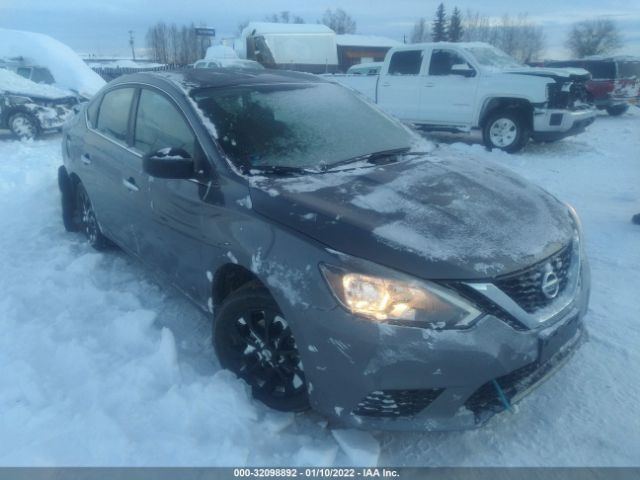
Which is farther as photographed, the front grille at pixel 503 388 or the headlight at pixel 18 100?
the headlight at pixel 18 100

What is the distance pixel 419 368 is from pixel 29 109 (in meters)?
11.2

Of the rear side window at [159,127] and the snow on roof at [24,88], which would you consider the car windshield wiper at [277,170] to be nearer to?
the rear side window at [159,127]

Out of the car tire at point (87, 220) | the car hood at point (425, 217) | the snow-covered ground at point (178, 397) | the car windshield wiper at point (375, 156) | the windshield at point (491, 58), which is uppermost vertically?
the windshield at point (491, 58)

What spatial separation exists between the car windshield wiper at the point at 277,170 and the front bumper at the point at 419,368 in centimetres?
90

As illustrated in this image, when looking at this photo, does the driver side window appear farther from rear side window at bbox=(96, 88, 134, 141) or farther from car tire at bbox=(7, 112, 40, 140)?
car tire at bbox=(7, 112, 40, 140)

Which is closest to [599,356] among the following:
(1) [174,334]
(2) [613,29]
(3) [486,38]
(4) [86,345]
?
(1) [174,334]

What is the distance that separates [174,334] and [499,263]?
6.94 ft

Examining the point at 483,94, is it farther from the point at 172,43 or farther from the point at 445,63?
the point at 172,43

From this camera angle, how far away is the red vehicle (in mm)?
13906

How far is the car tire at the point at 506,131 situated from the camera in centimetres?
887

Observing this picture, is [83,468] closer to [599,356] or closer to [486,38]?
[599,356]

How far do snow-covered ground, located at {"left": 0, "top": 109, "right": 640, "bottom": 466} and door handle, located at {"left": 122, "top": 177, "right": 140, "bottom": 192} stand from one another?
2.70 ft

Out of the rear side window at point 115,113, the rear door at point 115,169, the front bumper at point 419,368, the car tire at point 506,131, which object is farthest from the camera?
the car tire at point 506,131

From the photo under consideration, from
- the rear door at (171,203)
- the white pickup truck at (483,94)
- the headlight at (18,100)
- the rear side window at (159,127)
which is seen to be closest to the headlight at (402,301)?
the rear door at (171,203)
